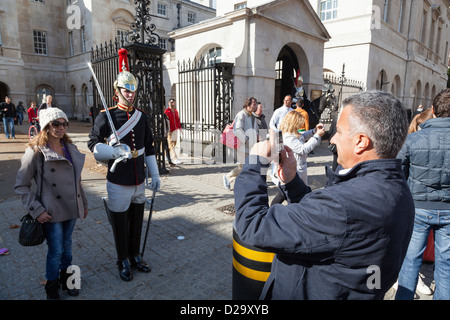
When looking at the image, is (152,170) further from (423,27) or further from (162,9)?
(162,9)

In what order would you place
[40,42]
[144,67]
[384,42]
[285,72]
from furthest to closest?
[40,42]
[384,42]
[285,72]
[144,67]

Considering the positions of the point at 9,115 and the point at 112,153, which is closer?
the point at 112,153

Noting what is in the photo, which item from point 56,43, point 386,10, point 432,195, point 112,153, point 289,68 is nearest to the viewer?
point 432,195

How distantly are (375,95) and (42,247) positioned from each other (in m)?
4.45

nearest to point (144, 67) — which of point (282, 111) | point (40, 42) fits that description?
point (282, 111)

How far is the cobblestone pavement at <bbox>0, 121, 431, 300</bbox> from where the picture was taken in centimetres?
310

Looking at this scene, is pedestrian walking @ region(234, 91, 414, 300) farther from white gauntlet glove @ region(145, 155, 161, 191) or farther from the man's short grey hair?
white gauntlet glove @ region(145, 155, 161, 191)

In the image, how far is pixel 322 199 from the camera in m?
1.25

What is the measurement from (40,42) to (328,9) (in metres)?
27.7

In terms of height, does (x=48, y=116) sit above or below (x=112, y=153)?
above

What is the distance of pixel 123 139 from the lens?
3229 mm

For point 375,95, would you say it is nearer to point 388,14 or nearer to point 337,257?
point 337,257

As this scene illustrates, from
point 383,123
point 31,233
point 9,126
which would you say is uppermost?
point 383,123

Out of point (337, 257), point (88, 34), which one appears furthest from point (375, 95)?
point (88, 34)
